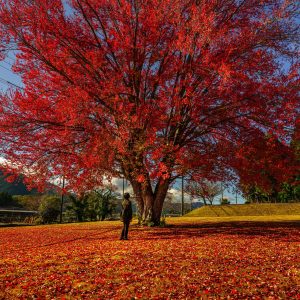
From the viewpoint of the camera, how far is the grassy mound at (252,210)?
4409cm

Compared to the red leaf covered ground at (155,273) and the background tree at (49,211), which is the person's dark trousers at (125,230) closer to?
the red leaf covered ground at (155,273)

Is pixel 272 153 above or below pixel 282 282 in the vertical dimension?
above

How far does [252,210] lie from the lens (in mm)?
46250

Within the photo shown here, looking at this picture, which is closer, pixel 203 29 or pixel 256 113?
pixel 203 29

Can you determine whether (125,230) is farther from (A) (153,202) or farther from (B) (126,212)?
(A) (153,202)

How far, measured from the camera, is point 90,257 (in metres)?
8.55

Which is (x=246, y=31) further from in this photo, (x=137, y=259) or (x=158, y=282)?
(x=158, y=282)

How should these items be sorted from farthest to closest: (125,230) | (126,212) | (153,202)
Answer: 1. (153,202)
2. (125,230)
3. (126,212)

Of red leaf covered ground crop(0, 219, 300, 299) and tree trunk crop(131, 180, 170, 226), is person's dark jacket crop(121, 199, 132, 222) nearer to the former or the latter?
red leaf covered ground crop(0, 219, 300, 299)

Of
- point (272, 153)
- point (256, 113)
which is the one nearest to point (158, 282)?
point (256, 113)

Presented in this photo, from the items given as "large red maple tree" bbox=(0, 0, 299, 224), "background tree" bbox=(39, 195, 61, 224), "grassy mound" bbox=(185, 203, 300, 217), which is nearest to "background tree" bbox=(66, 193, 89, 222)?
"background tree" bbox=(39, 195, 61, 224)

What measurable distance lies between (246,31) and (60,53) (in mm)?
9292

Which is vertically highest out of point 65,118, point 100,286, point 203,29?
point 203,29

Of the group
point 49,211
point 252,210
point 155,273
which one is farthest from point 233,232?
point 252,210
